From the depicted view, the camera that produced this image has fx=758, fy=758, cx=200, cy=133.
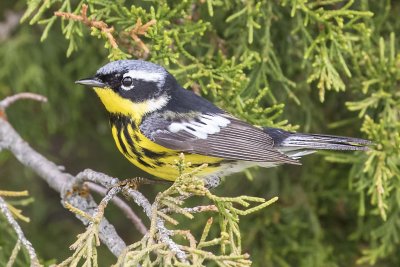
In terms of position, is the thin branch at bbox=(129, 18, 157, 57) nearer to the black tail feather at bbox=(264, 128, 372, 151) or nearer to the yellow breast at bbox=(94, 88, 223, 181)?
the yellow breast at bbox=(94, 88, 223, 181)

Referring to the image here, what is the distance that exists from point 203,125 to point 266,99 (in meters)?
0.70

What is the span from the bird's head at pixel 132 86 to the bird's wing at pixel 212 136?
0.08 metres

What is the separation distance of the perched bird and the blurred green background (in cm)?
10

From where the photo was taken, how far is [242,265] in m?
2.59

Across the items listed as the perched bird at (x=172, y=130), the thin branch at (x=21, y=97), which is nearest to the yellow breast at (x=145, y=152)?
the perched bird at (x=172, y=130)

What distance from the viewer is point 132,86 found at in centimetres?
348

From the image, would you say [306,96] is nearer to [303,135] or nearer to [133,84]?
[303,135]

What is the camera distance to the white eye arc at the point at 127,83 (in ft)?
11.2

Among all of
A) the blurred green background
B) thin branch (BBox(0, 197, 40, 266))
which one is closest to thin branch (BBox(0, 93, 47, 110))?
the blurred green background

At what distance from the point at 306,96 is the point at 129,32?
1.38 m

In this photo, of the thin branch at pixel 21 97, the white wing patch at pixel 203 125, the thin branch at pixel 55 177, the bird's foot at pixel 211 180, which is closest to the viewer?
the thin branch at pixel 55 177

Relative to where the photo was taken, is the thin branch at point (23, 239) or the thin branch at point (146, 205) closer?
the thin branch at point (146, 205)

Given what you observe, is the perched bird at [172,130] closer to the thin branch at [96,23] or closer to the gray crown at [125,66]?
the gray crown at [125,66]

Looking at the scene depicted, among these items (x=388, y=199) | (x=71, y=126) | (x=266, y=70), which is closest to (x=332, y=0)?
(x=266, y=70)
